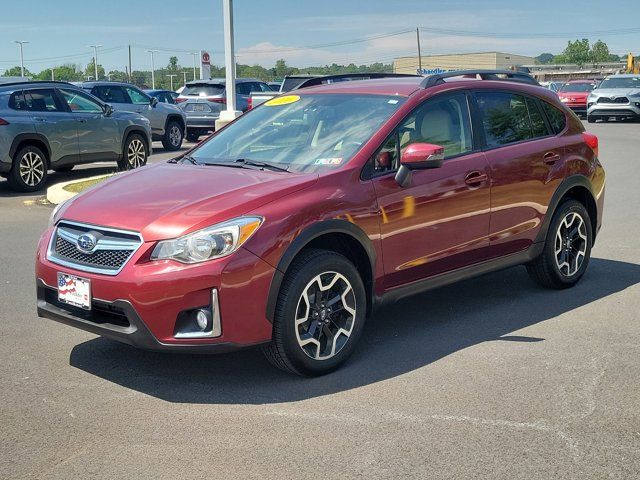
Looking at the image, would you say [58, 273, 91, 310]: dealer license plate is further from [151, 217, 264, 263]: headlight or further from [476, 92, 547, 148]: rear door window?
[476, 92, 547, 148]: rear door window

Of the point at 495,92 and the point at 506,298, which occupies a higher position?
the point at 495,92

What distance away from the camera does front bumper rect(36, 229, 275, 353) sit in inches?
171

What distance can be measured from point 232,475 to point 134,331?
1.16m

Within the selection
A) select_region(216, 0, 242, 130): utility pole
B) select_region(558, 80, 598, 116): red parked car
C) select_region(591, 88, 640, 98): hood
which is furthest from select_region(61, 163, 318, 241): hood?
select_region(558, 80, 598, 116): red parked car

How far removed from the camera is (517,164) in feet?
20.3

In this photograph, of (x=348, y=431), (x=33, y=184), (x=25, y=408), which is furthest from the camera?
(x=33, y=184)

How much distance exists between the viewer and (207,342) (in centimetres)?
443

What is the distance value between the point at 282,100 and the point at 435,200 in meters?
1.54

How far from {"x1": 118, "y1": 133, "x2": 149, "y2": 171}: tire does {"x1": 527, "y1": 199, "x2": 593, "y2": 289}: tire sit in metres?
10.4

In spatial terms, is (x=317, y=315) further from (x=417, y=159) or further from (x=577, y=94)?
(x=577, y=94)

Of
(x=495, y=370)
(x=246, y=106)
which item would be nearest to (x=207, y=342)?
(x=495, y=370)

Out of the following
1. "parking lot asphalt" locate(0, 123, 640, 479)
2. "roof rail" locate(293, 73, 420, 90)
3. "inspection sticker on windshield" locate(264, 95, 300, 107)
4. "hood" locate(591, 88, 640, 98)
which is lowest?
"parking lot asphalt" locate(0, 123, 640, 479)

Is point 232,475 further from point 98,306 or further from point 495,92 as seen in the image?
point 495,92

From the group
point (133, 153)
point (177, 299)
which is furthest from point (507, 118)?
point (133, 153)
